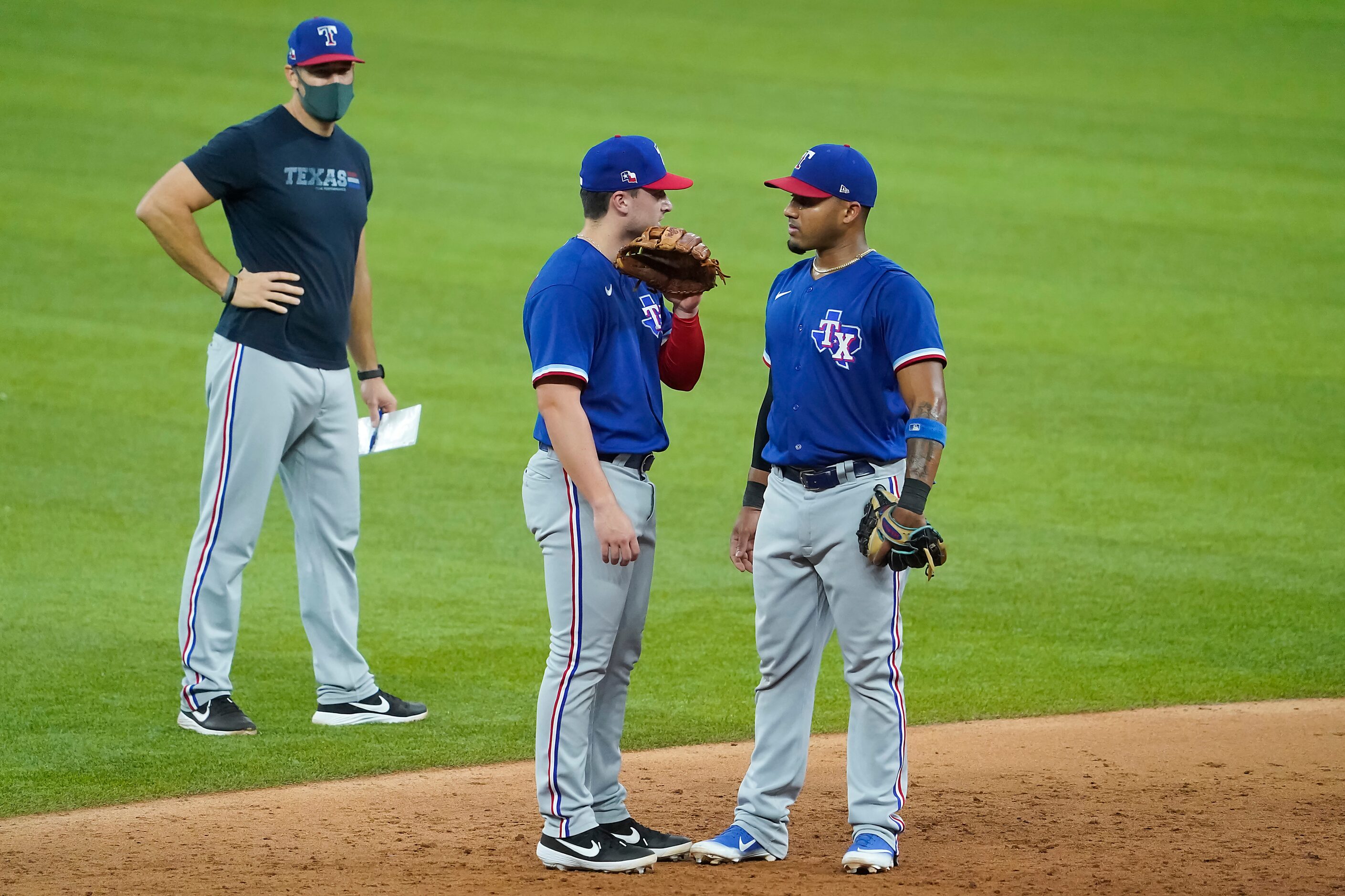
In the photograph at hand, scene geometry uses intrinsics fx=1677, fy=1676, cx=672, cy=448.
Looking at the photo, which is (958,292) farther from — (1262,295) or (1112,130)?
(1112,130)

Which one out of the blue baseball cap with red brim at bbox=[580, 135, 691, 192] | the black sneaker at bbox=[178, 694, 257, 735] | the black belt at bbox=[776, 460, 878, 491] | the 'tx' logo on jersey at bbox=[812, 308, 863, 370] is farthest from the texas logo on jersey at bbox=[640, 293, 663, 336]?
the black sneaker at bbox=[178, 694, 257, 735]

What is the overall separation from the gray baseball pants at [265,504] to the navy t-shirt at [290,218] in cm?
9

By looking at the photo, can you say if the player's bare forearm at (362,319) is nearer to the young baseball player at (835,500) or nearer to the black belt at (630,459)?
the black belt at (630,459)

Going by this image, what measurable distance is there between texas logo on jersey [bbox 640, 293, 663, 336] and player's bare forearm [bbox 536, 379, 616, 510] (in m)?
0.37

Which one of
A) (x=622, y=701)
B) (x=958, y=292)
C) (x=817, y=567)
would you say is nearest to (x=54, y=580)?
(x=622, y=701)

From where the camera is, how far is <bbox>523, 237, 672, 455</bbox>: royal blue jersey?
4344 mm

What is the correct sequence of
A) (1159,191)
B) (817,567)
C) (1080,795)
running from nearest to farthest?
1. (817,567)
2. (1080,795)
3. (1159,191)

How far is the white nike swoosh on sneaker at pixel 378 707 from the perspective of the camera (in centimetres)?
605

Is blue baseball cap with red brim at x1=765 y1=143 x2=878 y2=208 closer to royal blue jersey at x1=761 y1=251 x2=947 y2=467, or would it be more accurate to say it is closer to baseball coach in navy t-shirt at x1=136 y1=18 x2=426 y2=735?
royal blue jersey at x1=761 y1=251 x2=947 y2=467

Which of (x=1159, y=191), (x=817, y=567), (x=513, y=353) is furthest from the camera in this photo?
(x=1159, y=191)

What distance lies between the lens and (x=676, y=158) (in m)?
16.7

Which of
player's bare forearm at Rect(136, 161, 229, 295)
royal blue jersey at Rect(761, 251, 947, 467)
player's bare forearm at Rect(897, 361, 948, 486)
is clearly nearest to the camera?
player's bare forearm at Rect(897, 361, 948, 486)

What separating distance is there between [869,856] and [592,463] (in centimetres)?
125

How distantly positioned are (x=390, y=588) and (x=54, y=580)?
151 cm
